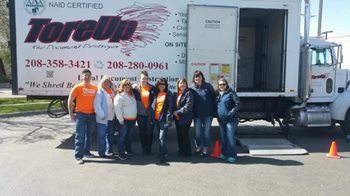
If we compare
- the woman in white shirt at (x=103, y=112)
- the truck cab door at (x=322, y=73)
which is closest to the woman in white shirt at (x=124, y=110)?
the woman in white shirt at (x=103, y=112)

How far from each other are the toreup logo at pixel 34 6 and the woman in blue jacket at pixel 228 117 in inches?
171

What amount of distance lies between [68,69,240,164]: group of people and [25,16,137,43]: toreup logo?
1454 millimetres

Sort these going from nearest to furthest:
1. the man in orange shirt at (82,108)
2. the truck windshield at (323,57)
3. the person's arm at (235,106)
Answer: the man in orange shirt at (82,108)
the person's arm at (235,106)
the truck windshield at (323,57)

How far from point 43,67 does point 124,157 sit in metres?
2.93

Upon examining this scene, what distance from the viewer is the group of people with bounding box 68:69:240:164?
660cm

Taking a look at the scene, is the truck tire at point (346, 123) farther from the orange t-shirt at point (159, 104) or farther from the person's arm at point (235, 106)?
the orange t-shirt at point (159, 104)

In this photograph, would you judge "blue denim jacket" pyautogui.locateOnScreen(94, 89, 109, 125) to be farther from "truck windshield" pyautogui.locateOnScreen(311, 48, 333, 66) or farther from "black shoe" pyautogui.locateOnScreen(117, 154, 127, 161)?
"truck windshield" pyautogui.locateOnScreen(311, 48, 333, 66)

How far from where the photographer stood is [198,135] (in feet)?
23.2

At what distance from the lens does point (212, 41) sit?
795 cm

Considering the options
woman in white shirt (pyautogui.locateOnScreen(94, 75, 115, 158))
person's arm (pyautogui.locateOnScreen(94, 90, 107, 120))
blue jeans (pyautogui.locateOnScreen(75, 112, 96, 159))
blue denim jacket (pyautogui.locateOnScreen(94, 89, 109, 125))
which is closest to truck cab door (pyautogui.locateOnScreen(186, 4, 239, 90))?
woman in white shirt (pyautogui.locateOnScreen(94, 75, 115, 158))

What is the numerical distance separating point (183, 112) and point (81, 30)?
10.1 ft

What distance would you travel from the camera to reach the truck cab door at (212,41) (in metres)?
7.86

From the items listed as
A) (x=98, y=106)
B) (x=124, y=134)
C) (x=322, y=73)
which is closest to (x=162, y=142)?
(x=124, y=134)

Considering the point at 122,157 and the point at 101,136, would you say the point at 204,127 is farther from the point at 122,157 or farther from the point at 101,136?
the point at 101,136
